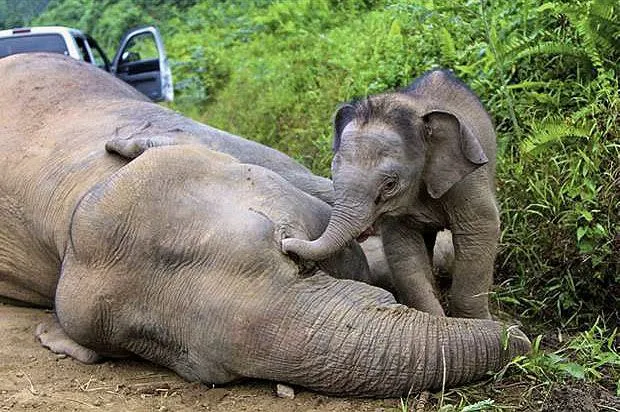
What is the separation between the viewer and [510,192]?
498cm

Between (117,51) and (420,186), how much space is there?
8033 mm

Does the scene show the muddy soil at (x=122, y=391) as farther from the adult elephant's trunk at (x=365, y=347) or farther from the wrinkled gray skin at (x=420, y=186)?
the wrinkled gray skin at (x=420, y=186)

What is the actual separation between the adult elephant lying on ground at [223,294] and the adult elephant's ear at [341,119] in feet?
0.84

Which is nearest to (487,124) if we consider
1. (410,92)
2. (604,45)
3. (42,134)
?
(410,92)

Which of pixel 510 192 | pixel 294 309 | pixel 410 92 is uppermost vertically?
pixel 410 92

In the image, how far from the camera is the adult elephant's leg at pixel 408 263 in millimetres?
3884

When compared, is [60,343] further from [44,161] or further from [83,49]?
[83,49]

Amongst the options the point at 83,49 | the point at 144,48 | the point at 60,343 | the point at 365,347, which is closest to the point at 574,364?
the point at 365,347

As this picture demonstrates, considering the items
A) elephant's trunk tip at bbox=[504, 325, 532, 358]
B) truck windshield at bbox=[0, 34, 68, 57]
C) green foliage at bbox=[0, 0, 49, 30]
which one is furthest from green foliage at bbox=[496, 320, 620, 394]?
green foliage at bbox=[0, 0, 49, 30]

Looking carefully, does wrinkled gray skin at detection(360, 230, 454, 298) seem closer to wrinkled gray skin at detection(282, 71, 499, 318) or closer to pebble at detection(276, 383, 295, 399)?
wrinkled gray skin at detection(282, 71, 499, 318)

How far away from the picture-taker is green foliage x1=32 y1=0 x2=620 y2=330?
455 cm

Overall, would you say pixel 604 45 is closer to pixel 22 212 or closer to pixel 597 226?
pixel 597 226

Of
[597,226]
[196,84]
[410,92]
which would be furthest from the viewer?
[196,84]

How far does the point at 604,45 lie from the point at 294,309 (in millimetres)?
2867
